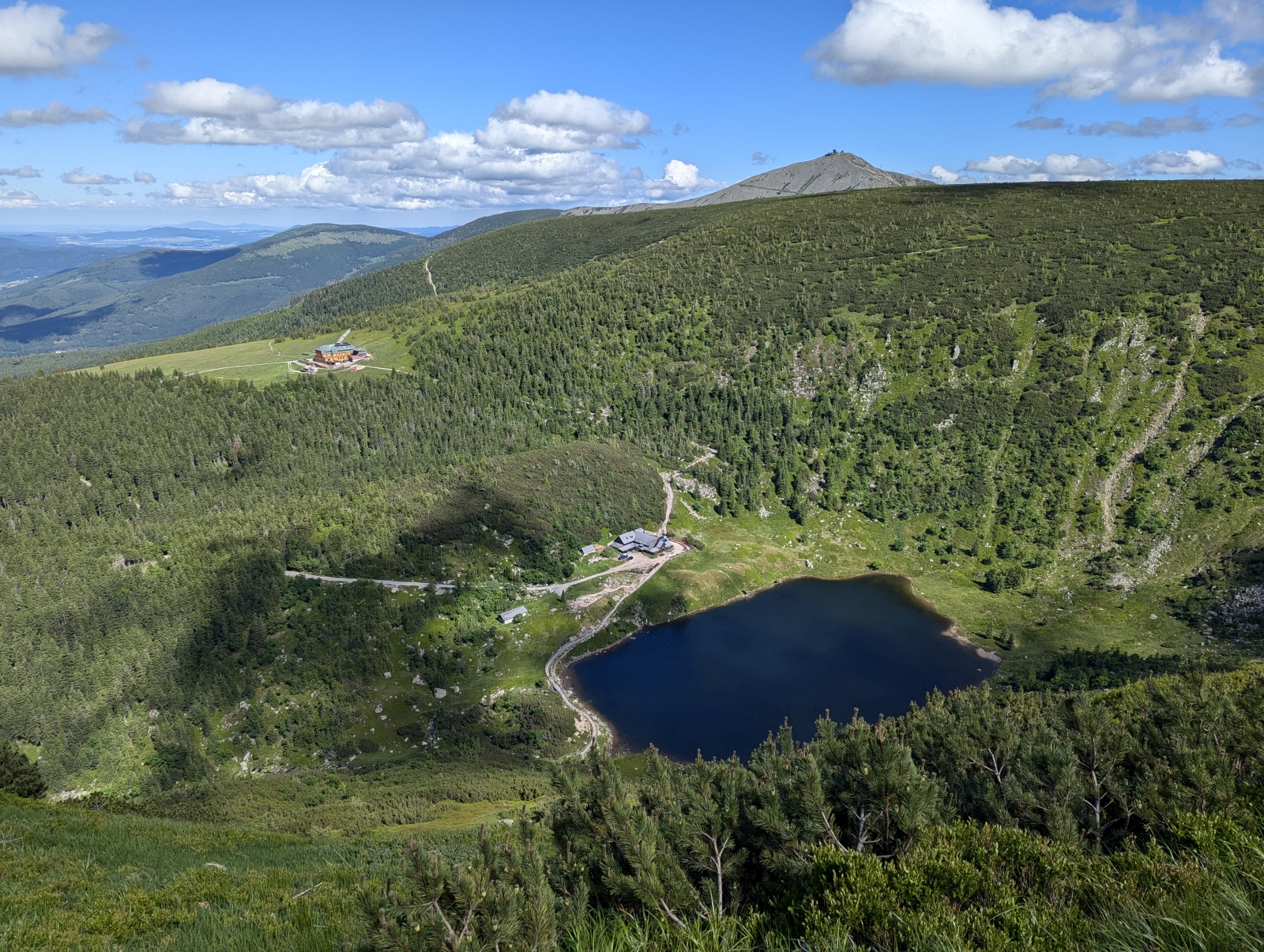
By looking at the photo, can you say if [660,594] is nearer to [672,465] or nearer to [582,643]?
[582,643]

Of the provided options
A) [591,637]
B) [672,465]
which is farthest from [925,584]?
[591,637]

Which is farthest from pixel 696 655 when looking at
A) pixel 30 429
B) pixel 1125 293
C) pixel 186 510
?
pixel 30 429

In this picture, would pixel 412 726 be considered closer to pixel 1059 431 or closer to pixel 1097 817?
pixel 1097 817

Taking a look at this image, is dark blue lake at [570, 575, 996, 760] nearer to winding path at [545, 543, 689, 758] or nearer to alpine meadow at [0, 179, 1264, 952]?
winding path at [545, 543, 689, 758]

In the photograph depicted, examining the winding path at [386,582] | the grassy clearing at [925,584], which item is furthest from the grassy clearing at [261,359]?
the grassy clearing at [925,584]

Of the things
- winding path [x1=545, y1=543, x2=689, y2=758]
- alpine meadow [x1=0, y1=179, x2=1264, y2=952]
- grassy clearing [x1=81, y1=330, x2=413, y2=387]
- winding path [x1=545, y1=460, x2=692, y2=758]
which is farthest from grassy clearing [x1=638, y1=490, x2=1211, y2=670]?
grassy clearing [x1=81, y1=330, x2=413, y2=387]
